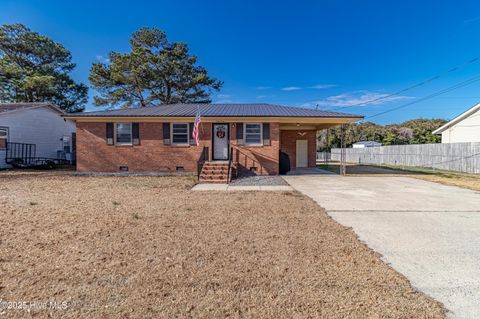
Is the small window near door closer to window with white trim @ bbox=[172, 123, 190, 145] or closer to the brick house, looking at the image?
the brick house

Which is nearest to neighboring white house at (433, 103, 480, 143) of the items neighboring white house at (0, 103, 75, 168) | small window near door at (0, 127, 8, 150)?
neighboring white house at (0, 103, 75, 168)

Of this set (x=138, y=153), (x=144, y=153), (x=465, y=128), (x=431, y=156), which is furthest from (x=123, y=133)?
(x=465, y=128)

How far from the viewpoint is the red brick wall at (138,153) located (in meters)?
13.8

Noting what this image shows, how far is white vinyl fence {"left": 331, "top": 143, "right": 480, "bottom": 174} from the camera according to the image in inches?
695

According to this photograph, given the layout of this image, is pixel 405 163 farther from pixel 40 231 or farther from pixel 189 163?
pixel 40 231

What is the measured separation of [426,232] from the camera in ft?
16.0

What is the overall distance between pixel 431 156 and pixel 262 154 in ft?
52.3

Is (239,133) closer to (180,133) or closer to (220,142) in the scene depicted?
(220,142)

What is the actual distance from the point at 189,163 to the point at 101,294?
11.3 metres

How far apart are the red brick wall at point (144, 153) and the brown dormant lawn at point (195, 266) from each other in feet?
25.0

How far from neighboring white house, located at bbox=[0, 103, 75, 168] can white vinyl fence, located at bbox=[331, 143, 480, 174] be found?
2740 cm

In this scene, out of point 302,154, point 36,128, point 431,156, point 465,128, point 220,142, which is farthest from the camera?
point 465,128

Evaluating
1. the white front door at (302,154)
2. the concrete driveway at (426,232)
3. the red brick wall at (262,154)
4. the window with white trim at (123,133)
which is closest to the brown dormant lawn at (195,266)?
the concrete driveway at (426,232)

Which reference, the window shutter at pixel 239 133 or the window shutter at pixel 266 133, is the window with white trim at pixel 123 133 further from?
the window shutter at pixel 266 133
